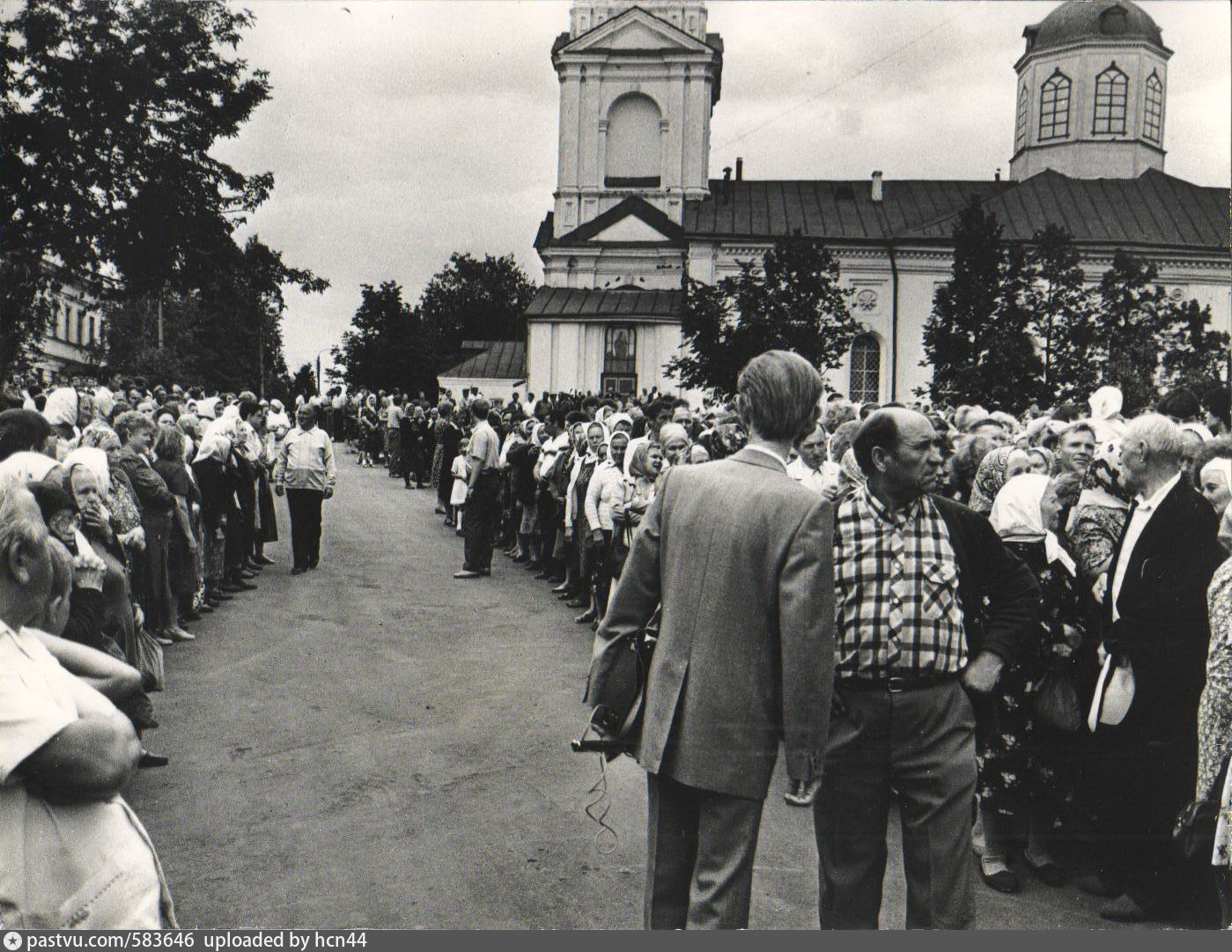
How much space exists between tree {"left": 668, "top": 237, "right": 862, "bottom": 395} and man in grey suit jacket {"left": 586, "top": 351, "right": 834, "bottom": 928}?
3047 cm

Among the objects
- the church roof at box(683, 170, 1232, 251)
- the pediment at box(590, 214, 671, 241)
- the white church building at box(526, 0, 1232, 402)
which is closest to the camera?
the white church building at box(526, 0, 1232, 402)

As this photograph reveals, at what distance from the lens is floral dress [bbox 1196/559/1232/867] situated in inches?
148

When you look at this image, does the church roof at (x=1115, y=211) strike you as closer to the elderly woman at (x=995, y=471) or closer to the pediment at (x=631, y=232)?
the pediment at (x=631, y=232)

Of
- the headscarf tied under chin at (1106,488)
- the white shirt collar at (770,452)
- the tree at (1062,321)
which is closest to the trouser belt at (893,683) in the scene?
the white shirt collar at (770,452)

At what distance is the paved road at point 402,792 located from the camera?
16.5 feet

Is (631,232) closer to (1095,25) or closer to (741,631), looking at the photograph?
(1095,25)

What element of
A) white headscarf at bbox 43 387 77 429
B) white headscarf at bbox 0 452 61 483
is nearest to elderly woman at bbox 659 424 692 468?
white headscarf at bbox 43 387 77 429

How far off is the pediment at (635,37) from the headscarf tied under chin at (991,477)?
1750 inches

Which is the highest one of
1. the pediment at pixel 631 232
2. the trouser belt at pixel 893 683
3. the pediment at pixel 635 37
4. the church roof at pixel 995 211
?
the pediment at pixel 635 37

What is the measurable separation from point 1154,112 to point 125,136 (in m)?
60.9

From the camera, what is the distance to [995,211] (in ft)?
188

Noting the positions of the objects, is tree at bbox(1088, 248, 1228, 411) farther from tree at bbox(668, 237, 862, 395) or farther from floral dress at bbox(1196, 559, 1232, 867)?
floral dress at bbox(1196, 559, 1232, 867)

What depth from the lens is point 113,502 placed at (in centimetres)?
828

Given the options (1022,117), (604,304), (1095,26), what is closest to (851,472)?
(604,304)
